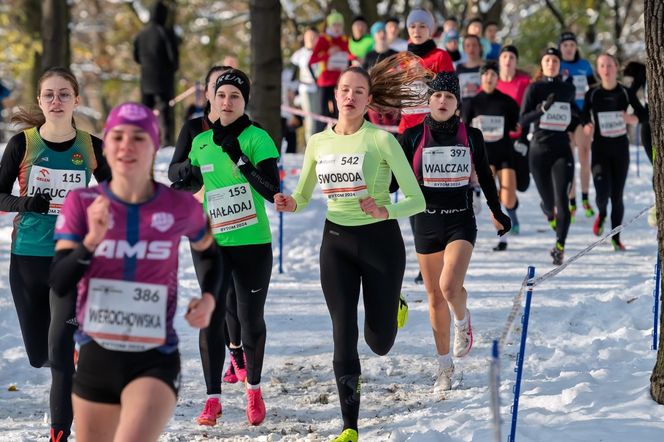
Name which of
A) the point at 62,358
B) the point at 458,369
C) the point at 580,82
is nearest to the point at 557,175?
the point at 580,82

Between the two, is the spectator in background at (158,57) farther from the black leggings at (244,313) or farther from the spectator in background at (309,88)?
the black leggings at (244,313)

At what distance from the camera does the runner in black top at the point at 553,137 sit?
10992mm

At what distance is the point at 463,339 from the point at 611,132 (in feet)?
16.3

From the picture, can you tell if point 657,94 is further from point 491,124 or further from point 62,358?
point 491,124

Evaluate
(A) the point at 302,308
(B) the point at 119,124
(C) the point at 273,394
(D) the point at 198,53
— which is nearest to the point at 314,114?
(A) the point at 302,308

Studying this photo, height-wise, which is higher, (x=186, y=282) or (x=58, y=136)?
(x=58, y=136)

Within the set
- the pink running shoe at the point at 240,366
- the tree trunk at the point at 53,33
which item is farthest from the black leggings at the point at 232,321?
the tree trunk at the point at 53,33

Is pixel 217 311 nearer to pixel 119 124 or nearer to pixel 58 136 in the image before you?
pixel 58 136

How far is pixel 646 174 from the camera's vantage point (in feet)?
61.3

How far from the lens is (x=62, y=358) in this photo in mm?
5543

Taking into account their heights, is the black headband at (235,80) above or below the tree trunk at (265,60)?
below

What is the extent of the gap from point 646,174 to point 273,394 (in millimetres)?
13330

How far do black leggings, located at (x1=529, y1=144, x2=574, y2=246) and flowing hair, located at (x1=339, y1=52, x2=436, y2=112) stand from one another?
170 inches

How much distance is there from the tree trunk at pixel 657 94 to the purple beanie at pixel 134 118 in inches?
121
